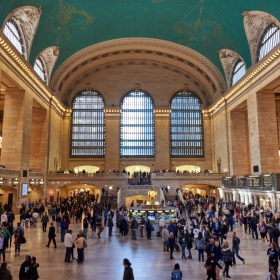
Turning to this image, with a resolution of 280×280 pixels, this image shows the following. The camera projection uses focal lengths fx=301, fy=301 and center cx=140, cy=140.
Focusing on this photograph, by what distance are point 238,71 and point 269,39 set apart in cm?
610

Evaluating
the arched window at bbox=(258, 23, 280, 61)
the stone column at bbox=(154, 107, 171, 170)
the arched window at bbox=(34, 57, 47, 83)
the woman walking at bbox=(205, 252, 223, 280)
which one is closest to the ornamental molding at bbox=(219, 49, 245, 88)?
the arched window at bbox=(258, 23, 280, 61)

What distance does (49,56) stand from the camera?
29.1 m

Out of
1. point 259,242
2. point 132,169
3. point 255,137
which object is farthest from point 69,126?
point 259,242

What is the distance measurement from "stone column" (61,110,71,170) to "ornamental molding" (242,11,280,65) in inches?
875

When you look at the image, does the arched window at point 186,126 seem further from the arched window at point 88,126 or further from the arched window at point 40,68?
the arched window at point 40,68

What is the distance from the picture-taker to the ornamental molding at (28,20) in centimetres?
2200

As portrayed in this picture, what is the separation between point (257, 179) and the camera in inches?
858

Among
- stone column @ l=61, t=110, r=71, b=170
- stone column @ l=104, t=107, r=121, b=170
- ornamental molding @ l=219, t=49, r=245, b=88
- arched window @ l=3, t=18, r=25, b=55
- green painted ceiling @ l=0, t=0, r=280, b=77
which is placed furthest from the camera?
stone column @ l=61, t=110, r=71, b=170

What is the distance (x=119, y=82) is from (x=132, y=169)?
37.2ft

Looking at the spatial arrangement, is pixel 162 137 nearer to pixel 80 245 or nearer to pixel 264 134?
pixel 264 134

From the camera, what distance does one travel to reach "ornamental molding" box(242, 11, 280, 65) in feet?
74.9

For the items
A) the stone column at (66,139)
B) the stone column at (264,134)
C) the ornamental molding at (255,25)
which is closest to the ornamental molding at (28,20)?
the stone column at (66,139)

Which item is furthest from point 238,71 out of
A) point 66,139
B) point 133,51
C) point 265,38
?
point 66,139

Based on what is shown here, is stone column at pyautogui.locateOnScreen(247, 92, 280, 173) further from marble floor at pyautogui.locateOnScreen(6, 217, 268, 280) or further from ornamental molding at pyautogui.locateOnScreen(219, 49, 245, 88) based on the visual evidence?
marble floor at pyautogui.locateOnScreen(6, 217, 268, 280)
